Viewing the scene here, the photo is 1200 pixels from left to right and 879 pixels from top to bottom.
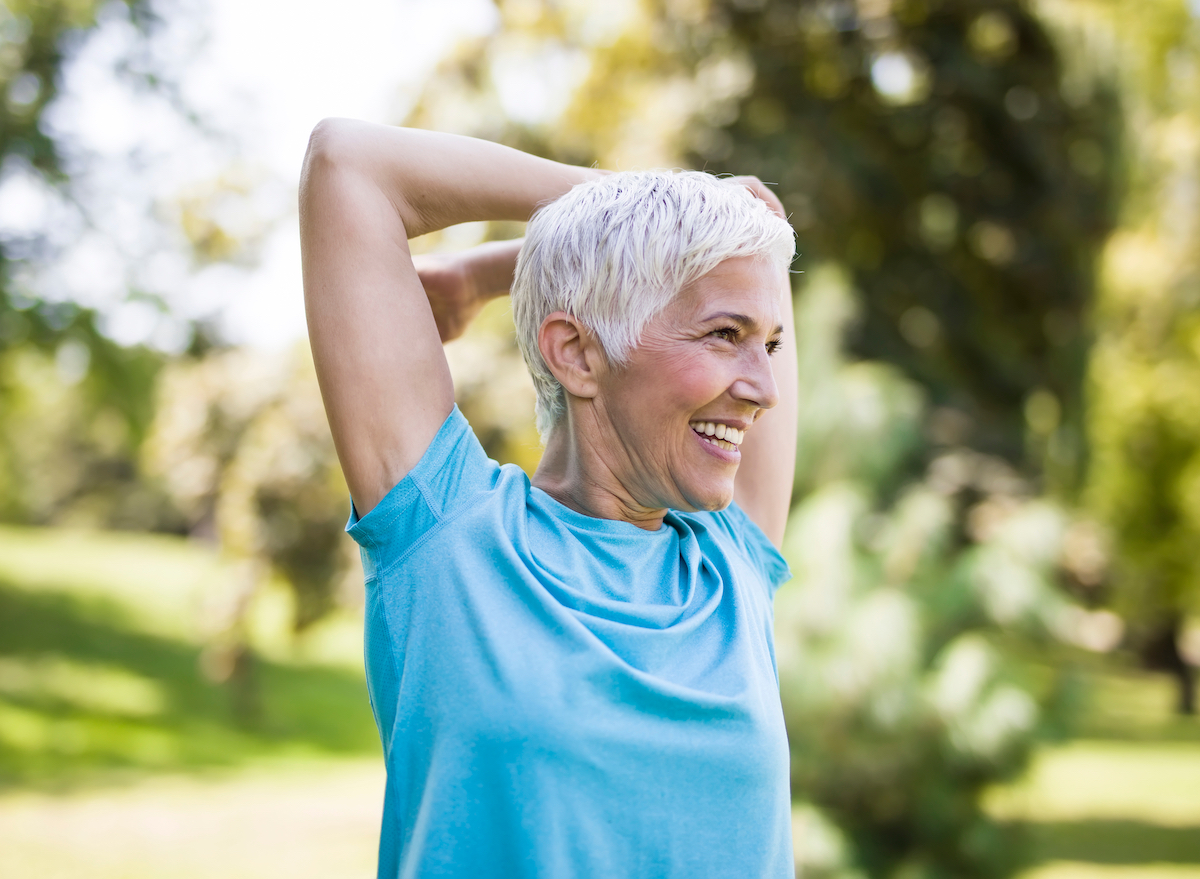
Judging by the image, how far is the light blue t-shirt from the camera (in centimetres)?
103

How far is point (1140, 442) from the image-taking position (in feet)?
41.6

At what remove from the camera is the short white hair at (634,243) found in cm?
118

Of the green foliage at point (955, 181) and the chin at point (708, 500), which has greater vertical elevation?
the green foliage at point (955, 181)

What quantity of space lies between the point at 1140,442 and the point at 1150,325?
1487 mm

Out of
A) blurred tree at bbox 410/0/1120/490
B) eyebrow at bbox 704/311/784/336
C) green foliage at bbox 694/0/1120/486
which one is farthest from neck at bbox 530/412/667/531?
green foliage at bbox 694/0/1120/486

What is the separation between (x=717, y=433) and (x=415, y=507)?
38 centimetres

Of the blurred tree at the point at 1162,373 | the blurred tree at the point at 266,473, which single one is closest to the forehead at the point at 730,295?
the blurred tree at the point at 266,473

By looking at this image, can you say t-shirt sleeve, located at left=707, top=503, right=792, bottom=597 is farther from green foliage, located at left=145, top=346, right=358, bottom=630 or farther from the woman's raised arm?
green foliage, located at left=145, top=346, right=358, bottom=630

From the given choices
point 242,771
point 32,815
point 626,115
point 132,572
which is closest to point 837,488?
point 626,115

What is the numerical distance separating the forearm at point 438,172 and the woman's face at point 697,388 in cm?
30

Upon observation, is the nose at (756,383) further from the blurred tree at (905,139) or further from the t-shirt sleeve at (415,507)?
the blurred tree at (905,139)

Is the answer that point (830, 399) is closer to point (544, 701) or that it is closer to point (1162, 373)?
point (544, 701)

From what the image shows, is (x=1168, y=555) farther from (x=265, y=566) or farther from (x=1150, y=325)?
(x=265, y=566)

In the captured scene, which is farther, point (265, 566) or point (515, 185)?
point (265, 566)
